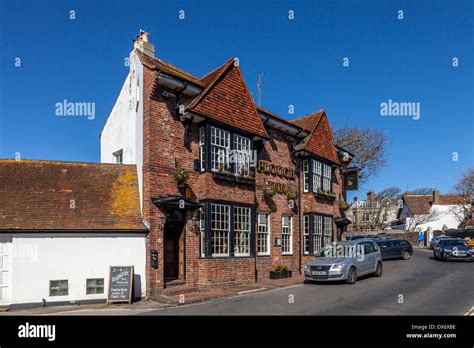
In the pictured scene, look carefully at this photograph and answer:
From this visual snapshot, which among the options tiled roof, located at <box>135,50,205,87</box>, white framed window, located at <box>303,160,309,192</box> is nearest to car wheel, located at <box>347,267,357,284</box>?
white framed window, located at <box>303,160,309,192</box>

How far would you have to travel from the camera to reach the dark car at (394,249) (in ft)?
88.8

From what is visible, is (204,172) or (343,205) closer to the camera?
(204,172)

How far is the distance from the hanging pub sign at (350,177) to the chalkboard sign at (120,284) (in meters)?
18.6

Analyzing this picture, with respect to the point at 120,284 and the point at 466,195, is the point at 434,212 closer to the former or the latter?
the point at 466,195

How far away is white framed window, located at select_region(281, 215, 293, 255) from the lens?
21423mm

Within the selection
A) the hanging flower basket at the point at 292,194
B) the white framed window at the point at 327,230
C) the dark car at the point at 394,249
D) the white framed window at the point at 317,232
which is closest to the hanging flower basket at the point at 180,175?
the hanging flower basket at the point at 292,194

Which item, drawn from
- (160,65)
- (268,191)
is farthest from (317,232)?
(160,65)

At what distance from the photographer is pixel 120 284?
13992mm

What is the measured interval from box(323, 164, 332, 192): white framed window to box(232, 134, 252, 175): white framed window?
7601mm

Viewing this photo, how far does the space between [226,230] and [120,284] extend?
5066 millimetres

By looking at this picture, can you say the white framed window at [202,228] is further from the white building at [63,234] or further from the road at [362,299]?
the road at [362,299]

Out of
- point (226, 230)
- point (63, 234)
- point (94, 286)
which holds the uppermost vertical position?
point (63, 234)
